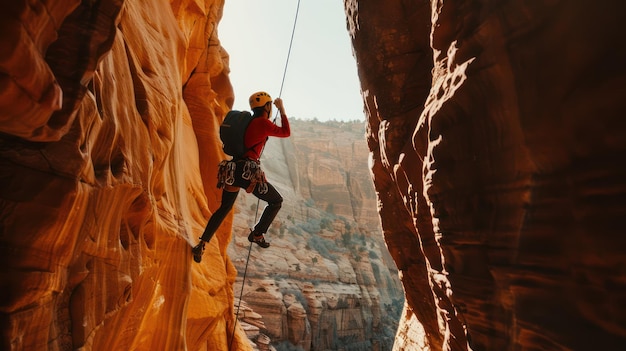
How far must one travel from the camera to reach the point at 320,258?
118ft

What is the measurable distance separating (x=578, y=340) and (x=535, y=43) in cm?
227

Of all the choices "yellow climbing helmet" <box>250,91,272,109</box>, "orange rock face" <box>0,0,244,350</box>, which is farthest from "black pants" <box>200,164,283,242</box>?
"yellow climbing helmet" <box>250,91,272,109</box>

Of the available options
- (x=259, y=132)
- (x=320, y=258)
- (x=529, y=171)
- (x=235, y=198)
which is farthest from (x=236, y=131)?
(x=320, y=258)

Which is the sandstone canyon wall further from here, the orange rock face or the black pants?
the orange rock face

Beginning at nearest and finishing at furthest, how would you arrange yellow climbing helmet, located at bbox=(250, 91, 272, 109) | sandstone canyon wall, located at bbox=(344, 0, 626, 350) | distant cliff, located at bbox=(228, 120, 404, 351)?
sandstone canyon wall, located at bbox=(344, 0, 626, 350), yellow climbing helmet, located at bbox=(250, 91, 272, 109), distant cliff, located at bbox=(228, 120, 404, 351)

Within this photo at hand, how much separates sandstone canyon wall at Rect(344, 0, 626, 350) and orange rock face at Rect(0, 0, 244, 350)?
3.00 meters

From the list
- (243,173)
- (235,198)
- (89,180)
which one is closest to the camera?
(89,180)

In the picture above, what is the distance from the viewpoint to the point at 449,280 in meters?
4.21

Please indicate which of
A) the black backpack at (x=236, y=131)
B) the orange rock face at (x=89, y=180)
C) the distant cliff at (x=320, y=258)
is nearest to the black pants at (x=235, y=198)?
the black backpack at (x=236, y=131)

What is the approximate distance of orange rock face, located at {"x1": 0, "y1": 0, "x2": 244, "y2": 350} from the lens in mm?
2172

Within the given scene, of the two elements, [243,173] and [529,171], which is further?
[243,173]

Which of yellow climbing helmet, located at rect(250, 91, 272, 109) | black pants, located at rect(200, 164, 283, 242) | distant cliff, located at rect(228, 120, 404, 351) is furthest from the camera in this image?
distant cliff, located at rect(228, 120, 404, 351)

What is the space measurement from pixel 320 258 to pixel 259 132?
103 feet

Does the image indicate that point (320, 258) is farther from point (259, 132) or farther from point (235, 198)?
point (259, 132)
